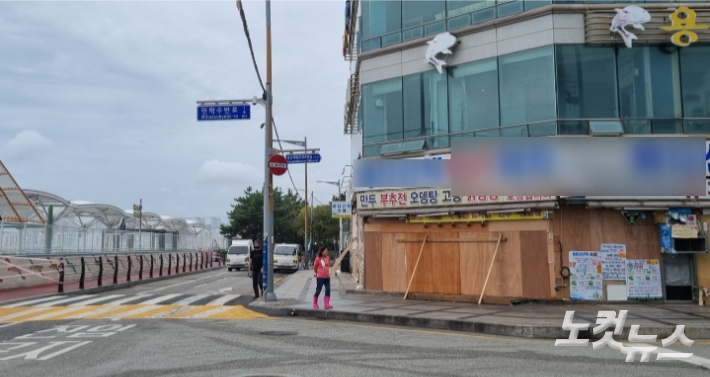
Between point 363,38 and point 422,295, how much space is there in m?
9.54

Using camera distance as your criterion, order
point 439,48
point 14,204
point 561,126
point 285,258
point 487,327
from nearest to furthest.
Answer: point 487,327
point 561,126
point 439,48
point 14,204
point 285,258

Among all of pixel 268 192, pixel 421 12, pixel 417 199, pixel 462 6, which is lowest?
pixel 417 199

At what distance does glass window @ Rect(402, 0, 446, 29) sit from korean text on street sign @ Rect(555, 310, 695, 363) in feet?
35.4

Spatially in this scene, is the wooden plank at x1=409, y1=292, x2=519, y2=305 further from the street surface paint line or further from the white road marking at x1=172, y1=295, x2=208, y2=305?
the white road marking at x1=172, y1=295, x2=208, y2=305

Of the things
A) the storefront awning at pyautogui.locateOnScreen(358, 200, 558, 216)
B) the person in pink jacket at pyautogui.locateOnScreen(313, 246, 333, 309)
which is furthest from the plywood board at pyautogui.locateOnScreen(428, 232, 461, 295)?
the person in pink jacket at pyautogui.locateOnScreen(313, 246, 333, 309)

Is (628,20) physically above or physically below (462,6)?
below

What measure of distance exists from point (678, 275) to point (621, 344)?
7065 millimetres

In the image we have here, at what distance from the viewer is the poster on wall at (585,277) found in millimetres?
15789

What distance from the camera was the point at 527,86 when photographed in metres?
17.0

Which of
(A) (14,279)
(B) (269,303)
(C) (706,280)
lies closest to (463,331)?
(B) (269,303)

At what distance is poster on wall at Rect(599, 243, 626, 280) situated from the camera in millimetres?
15820

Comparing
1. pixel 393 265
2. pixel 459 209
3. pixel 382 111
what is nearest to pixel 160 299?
pixel 393 265

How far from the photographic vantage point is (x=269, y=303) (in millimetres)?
16312

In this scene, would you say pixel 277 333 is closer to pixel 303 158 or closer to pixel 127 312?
pixel 127 312
